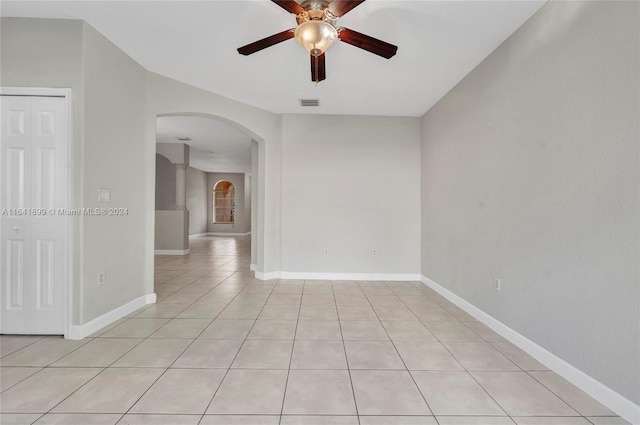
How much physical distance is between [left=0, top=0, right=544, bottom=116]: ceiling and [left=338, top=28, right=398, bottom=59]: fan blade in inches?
14.0

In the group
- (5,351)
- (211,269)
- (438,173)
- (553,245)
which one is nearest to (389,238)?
(438,173)

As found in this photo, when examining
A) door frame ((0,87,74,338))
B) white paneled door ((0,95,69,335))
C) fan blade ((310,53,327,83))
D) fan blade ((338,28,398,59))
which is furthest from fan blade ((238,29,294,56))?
white paneled door ((0,95,69,335))

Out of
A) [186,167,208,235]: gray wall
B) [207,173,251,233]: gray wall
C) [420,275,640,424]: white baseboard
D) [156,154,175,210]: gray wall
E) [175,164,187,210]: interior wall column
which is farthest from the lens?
[207,173,251,233]: gray wall

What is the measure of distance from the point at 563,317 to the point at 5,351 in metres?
4.35

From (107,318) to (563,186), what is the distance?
13.7 ft

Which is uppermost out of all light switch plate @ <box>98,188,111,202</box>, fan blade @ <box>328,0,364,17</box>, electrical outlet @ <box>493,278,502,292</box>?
fan blade @ <box>328,0,364,17</box>

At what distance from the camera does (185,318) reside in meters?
3.04

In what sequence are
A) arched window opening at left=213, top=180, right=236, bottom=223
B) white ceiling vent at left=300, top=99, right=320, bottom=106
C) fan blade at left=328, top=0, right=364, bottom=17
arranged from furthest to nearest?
arched window opening at left=213, top=180, right=236, bottom=223 < white ceiling vent at left=300, top=99, right=320, bottom=106 < fan blade at left=328, top=0, right=364, bottom=17

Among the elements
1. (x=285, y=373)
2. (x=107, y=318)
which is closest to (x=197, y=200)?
(x=107, y=318)

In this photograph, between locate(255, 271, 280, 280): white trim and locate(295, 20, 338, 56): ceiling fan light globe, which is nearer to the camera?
locate(295, 20, 338, 56): ceiling fan light globe

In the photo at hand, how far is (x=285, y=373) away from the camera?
202 cm

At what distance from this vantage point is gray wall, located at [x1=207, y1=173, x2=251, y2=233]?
13.2m

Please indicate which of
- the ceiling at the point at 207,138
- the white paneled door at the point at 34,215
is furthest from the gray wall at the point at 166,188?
the white paneled door at the point at 34,215

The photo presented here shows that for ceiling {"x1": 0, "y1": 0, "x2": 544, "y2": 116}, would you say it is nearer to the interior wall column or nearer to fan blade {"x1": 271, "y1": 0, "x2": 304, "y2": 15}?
fan blade {"x1": 271, "y1": 0, "x2": 304, "y2": 15}
